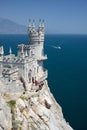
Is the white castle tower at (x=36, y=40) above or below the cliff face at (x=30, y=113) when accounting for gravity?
above

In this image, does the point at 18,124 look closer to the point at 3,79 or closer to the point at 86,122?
the point at 3,79

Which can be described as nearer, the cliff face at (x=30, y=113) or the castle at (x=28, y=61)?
the cliff face at (x=30, y=113)

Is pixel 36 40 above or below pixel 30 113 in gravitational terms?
above

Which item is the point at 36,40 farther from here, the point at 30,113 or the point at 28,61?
the point at 30,113

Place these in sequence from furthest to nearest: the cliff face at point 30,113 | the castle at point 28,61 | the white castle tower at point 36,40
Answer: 1. the white castle tower at point 36,40
2. the castle at point 28,61
3. the cliff face at point 30,113

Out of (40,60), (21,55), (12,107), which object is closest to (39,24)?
(40,60)

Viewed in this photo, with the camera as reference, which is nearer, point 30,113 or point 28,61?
point 30,113
